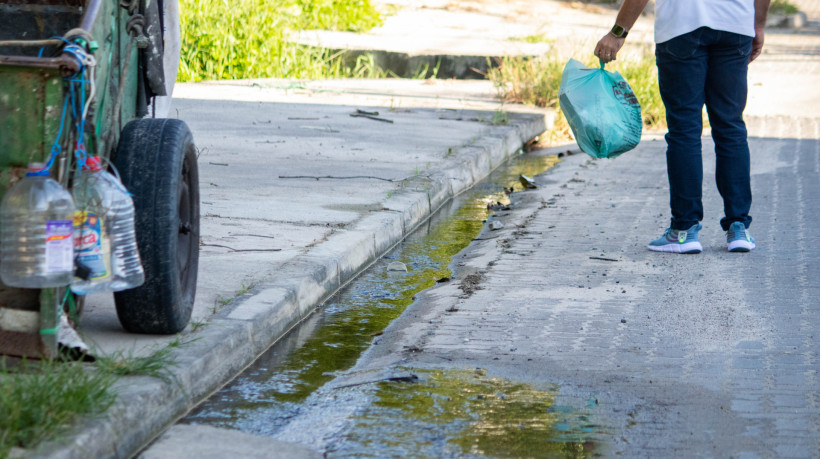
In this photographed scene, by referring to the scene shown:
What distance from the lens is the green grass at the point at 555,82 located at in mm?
10422

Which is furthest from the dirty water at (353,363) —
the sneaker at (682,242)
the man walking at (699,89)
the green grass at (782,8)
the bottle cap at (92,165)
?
the green grass at (782,8)

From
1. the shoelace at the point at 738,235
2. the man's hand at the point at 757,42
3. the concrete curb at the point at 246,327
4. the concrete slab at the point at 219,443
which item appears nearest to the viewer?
the concrete curb at the point at 246,327

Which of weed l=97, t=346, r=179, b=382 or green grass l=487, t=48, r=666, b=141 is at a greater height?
green grass l=487, t=48, r=666, b=141

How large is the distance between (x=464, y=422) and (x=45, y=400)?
121cm

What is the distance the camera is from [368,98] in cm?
1052

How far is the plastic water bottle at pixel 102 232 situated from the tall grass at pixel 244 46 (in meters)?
8.92

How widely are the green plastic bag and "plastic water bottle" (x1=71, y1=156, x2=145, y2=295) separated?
2984 millimetres

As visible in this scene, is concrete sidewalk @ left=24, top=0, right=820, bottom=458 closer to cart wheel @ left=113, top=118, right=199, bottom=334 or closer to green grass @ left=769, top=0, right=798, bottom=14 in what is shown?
cart wheel @ left=113, top=118, right=199, bottom=334

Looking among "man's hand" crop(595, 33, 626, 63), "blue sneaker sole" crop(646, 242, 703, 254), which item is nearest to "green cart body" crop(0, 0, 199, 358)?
"man's hand" crop(595, 33, 626, 63)

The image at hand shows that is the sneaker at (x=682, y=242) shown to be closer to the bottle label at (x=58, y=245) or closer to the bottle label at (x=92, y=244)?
the bottle label at (x=92, y=244)

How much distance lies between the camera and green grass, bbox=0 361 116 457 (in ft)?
8.36

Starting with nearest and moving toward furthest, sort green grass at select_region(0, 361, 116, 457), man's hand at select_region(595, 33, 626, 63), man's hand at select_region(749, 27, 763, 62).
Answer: green grass at select_region(0, 361, 116, 457)
man's hand at select_region(595, 33, 626, 63)
man's hand at select_region(749, 27, 763, 62)

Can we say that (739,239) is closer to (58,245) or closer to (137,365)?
(137,365)

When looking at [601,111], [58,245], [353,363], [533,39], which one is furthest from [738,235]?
[533,39]
